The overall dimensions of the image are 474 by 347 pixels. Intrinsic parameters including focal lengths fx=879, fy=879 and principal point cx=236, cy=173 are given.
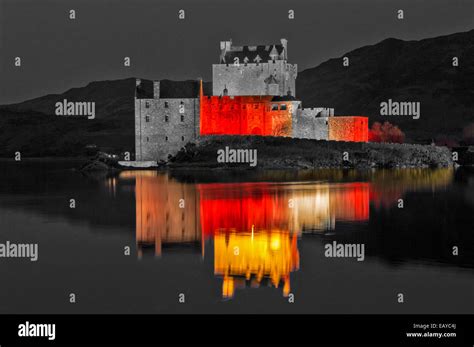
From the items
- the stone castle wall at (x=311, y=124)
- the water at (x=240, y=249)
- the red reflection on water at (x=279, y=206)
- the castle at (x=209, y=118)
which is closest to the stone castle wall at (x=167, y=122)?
the castle at (x=209, y=118)

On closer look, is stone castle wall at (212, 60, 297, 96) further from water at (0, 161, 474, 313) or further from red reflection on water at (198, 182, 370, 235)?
water at (0, 161, 474, 313)

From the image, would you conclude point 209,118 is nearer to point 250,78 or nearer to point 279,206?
point 250,78

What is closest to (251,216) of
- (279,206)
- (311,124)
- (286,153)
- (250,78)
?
(279,206)

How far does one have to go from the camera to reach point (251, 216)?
41062mm

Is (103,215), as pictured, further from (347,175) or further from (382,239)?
(347,175)

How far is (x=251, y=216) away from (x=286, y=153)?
39125mm

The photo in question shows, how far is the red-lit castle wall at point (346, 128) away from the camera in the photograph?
85.7 metres

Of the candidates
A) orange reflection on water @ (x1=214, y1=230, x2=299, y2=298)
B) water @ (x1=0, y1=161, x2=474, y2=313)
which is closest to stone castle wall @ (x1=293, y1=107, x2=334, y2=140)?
water @ (x1=0, y1=161, x2=474, y2=313)

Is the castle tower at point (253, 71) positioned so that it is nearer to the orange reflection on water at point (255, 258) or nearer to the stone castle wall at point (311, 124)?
the stone castle wall at point (311, 124)

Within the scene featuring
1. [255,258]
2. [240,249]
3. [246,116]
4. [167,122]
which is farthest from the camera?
[246,116]

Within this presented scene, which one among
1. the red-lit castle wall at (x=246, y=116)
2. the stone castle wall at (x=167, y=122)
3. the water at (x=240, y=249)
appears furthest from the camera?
the red-lit castle wall at (x=246, y=116)

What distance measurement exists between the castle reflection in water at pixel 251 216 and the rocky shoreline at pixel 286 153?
16019 mm

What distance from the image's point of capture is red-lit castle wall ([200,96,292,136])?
8319 cm
